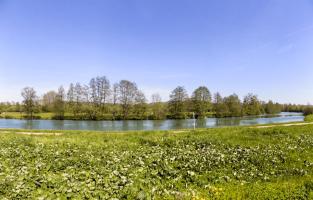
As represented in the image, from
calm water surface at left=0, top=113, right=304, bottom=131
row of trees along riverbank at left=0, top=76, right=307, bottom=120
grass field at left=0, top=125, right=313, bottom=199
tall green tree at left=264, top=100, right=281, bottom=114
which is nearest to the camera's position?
grass field at left=0, top=125, right=313, bottom=199

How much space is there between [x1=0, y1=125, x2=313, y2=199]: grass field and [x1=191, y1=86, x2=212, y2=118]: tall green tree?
61419 millimetres

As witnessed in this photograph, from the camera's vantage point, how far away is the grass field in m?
6.25

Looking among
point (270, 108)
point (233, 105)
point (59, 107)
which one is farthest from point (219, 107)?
point (59, 107)

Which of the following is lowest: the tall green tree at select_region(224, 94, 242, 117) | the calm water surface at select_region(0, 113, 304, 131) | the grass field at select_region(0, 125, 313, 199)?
the calm water surface at select_region(0, 113, 304, 131)

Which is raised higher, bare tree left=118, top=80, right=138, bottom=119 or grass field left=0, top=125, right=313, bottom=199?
bare tree left=118, top=80, right=138, bottom=119

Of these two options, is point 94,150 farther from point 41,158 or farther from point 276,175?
point 276,175

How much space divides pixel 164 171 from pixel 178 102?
6943 centimetres

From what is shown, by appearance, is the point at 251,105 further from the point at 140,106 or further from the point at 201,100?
the point at 140,106

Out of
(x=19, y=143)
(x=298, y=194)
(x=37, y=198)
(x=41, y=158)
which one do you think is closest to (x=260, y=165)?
(x=298, y=194)

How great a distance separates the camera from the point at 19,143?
13.9 metres

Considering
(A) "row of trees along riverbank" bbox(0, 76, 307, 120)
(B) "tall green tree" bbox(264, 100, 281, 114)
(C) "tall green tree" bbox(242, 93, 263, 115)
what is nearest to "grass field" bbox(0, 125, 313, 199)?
(A) "row of trees along riverbank" bbox(0, 76, 307, 120)

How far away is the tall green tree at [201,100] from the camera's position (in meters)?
76.6

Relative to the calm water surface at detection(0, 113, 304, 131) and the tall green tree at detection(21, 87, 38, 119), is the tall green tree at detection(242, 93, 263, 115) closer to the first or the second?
the calm water surface at detection(0, 113, 304, 131)

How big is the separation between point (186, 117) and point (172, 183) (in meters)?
66.7
